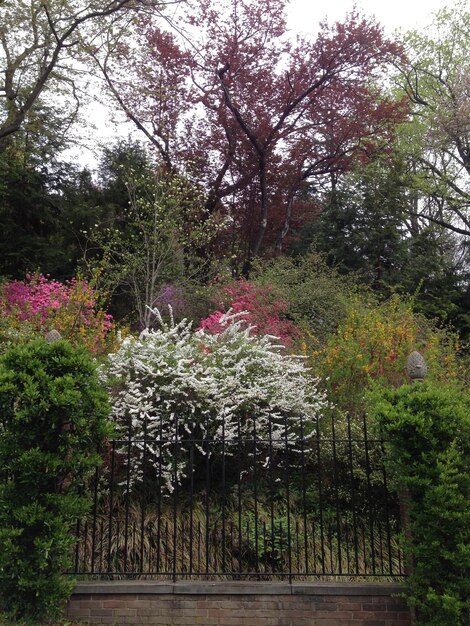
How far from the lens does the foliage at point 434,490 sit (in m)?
4.11

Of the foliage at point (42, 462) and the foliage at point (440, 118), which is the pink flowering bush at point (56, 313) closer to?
the foliage at point (42, 462)

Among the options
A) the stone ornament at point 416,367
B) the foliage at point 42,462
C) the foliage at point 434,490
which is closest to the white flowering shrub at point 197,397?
the foliage at point 42,462

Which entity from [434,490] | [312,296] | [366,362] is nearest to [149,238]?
[312,296]

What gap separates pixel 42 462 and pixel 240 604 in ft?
6.76

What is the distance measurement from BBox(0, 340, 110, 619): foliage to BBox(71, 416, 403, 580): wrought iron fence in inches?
19.3

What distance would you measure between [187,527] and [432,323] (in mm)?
8694

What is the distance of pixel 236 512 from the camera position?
5.83 m

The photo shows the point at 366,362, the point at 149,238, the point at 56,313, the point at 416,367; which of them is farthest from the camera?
the point at 149,238

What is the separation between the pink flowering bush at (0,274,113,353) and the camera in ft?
29.2

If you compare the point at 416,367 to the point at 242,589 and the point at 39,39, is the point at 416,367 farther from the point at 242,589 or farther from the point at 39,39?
the point at 39,39

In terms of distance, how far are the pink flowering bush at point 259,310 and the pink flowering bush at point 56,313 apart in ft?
6.30

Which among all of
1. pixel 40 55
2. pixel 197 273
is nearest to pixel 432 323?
pixel 197 273

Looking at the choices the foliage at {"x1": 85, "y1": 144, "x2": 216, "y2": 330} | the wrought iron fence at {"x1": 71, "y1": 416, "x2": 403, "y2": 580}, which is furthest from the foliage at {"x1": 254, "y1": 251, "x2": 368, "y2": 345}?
the wrought iron fence at {"x1": 71, "y1": 416, "x2": 403, "y2": 580}

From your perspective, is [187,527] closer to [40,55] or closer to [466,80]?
[40,55]
